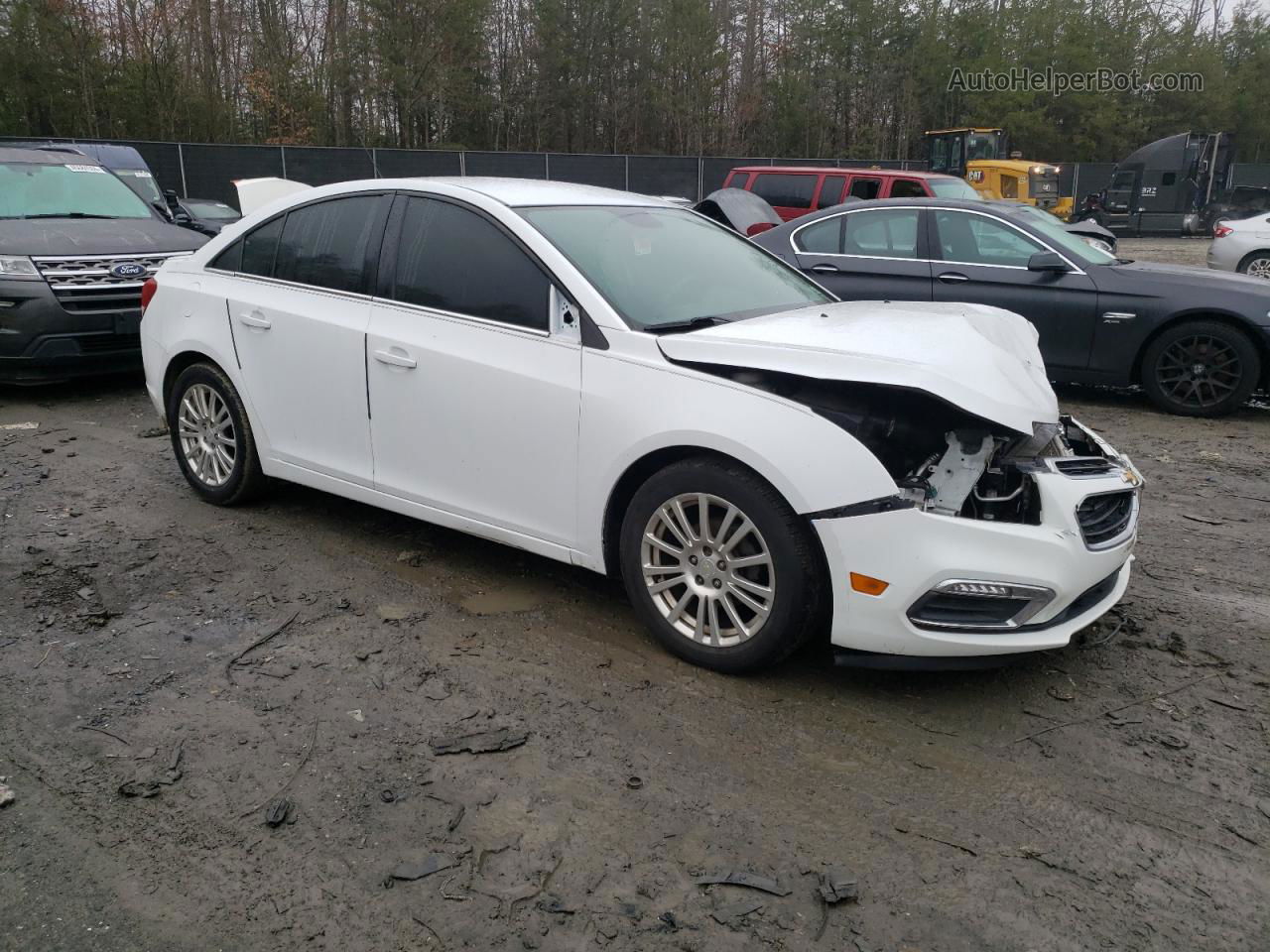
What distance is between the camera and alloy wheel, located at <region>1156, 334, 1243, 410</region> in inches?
306

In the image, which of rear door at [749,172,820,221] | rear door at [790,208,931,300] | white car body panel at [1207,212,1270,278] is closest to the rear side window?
rear door at [790,208,931,300]

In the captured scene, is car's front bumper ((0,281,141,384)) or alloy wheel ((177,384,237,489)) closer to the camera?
alloy wheel ((177,384,237,489))

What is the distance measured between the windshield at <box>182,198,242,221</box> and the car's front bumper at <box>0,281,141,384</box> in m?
12.1

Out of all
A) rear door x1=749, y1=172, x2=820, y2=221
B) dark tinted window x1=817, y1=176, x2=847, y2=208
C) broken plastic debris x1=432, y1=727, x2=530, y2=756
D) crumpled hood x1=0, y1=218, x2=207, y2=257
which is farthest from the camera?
rear door x1=749, y1=172, x2=820, y2=221

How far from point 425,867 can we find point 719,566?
144 centimetres

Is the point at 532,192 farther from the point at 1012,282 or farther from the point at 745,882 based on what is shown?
the point at 1012,282

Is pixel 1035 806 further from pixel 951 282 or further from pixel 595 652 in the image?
pixel 951 282

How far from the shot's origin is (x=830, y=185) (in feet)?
53.1

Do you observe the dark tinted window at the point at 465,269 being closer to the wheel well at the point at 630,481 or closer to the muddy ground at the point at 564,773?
the wheel well at the point at 630,481

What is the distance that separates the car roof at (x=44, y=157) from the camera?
927 centimetres

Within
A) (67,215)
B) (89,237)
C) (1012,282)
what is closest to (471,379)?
(1012,282)

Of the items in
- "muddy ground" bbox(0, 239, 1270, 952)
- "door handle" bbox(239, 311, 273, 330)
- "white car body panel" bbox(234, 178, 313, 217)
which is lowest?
"muddy ground" bbox(0, 239, 1270, 952)

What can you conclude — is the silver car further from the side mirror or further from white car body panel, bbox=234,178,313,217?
white car body panel, bbox=234,178,313,217

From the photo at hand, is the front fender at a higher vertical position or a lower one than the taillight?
lower
